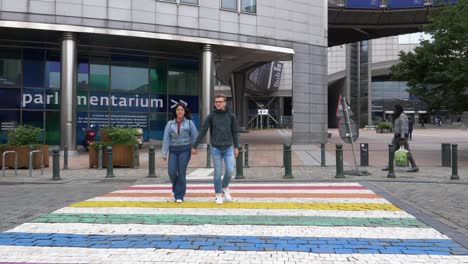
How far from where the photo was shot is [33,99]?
2398 centimetres

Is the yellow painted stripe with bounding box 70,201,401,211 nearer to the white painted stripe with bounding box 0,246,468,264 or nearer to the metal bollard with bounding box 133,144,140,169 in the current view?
the white painted stripe with bounding box 0,246,468,264

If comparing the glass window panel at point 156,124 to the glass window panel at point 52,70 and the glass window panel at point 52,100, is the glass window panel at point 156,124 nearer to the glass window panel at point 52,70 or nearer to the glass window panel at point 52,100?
the glass window panel at point 52,100

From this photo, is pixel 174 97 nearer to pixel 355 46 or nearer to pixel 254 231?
pixel 254 231

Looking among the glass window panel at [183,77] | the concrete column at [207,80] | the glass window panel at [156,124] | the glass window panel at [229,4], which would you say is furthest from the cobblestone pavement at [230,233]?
the glass window panel at [183,77]

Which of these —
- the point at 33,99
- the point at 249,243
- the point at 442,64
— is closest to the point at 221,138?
the point at 249,243

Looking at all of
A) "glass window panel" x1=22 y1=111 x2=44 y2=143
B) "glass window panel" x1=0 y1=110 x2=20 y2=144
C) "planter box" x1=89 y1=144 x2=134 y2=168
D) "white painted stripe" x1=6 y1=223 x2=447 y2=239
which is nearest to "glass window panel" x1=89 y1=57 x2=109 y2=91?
"glass window panel" x1=22 y1=111 x2=44 y2=143

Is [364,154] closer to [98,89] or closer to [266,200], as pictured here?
[266,200]

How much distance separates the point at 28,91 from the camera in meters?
23.9

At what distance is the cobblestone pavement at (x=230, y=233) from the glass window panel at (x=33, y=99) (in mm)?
17962

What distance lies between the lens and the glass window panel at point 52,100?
24219 mm

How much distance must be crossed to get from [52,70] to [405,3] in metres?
24.7

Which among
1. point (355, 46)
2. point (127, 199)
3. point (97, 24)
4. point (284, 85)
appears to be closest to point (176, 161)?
point (127, 199)

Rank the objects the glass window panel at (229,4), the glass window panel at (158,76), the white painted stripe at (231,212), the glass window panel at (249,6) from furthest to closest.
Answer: the glass window panel at (158,76) < the glass window panel at (249,6) < the glass window panel at (229,4) < the white painted stripe at (231,212)

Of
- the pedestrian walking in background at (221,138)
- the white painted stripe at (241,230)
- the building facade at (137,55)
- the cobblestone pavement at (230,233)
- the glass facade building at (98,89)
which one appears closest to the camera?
the cobblestone pavement at (230,233)
